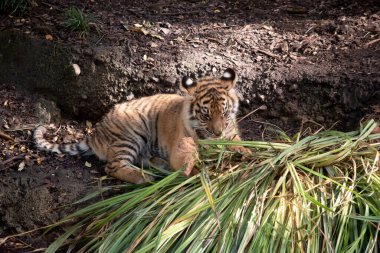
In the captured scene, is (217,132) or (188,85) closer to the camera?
(217,132)

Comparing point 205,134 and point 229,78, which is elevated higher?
point 229,78

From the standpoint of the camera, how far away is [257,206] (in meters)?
4.27

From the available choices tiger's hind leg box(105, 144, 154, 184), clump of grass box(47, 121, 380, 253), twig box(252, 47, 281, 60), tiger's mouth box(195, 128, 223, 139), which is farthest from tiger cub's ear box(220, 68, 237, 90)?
twig box(252, 47, 281, 60)

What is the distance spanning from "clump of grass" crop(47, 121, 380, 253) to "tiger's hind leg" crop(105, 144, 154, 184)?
1.41 feet

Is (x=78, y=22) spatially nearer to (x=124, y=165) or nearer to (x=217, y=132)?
(x=124, y=165)

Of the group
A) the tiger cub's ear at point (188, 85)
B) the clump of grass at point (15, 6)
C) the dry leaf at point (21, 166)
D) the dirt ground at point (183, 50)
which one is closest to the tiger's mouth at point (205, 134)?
the tiger cub's ear at point (188, 85)

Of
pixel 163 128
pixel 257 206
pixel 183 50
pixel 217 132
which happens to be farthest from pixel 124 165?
pixel 183 50

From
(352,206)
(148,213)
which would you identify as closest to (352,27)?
(352,206)

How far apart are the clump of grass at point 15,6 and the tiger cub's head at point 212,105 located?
9.58 ft

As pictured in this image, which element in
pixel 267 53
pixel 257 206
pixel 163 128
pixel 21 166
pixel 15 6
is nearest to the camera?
pixel 257 206

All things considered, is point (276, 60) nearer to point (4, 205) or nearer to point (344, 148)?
point (344, 148)

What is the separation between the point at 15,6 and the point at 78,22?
3.07 ft

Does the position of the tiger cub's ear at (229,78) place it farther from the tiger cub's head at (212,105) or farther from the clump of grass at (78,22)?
the clump of grass at (78,22)

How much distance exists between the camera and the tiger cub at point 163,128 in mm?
5180
